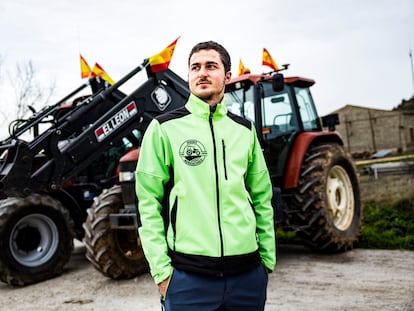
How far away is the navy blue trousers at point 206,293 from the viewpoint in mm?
1935

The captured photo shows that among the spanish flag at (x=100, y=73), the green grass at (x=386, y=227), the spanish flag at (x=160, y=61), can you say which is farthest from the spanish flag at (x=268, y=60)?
the green grass at (x=386, y=227)

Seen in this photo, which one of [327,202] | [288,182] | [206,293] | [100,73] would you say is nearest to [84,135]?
[100,73]

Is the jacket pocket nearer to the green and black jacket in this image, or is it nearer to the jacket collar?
the green and black jacket

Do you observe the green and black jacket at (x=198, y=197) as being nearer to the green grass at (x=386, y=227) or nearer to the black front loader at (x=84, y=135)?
the black front loader at (x=84, y=135)

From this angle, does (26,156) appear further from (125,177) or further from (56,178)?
(125,177)

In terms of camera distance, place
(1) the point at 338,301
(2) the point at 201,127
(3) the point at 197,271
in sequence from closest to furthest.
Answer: (3) the point at 197,271, (2) the point at 201,127, (1) the point at 338,301

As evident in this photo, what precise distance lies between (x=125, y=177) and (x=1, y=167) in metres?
1.41

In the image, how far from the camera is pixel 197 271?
1938 mm

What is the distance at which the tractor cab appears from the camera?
19.9 ft

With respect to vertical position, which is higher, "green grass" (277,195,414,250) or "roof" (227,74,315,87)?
"roof" (227,74,315,87)

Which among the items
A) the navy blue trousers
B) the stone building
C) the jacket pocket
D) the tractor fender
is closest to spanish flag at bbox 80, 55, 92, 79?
the tractor fender

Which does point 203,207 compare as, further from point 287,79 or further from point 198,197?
point 287,79

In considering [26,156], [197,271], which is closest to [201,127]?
[197,271]

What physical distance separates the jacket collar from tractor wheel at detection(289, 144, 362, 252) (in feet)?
13.4
